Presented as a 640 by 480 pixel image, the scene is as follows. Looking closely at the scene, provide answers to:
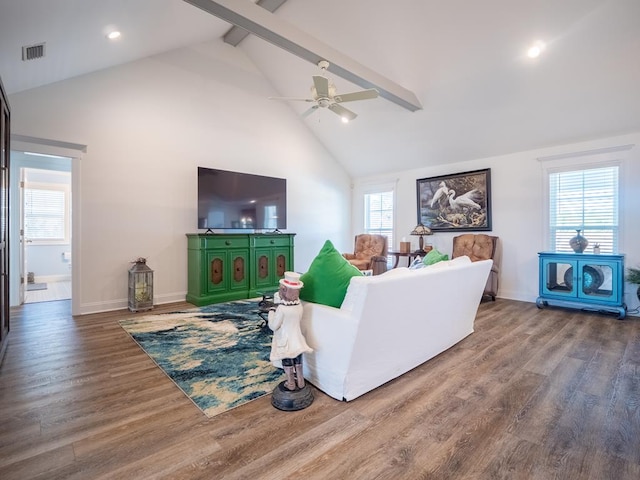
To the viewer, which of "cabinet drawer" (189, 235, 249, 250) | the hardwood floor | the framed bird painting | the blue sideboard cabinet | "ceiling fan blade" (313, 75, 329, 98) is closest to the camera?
the hardwood floor

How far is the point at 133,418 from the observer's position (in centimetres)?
184

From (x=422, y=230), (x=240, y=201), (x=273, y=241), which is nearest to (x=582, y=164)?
(x=422, y=230)

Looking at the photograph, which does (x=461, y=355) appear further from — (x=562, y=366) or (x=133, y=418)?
(x=133, y=418)

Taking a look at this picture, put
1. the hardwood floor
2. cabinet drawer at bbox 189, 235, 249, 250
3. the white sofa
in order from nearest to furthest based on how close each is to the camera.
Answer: the hardwood floor, the white sofa, cabinet drawer at bbox 189, 235, 249, 250

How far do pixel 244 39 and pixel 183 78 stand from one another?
1.31 meters

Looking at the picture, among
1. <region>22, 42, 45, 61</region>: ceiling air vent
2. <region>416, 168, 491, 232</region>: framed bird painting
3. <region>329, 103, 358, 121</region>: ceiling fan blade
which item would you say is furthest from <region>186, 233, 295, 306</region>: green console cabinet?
<region>416, 168, 491, 232</region>: framed bird painting

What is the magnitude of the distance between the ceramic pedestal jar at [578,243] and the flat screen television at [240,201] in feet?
14.6

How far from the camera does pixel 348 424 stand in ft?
5.88

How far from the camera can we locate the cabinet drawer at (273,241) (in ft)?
17.4

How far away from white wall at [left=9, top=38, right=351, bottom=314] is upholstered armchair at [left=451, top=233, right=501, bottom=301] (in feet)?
11.8

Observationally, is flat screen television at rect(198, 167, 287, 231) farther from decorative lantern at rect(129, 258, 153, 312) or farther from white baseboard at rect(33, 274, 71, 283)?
white baseboard at rect(33, 274, 71, 283)

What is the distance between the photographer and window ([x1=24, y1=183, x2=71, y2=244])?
691cm

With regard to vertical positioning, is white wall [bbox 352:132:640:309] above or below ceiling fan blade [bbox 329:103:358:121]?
below

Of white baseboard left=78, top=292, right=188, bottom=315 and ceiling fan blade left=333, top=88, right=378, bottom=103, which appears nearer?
ceiling fan blade left=333, top=88, right=378, bottom=103
